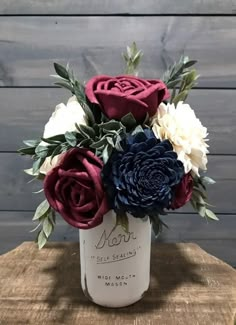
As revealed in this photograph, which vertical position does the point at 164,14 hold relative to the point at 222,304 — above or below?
above

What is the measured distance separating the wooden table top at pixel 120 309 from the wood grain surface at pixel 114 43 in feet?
1.28

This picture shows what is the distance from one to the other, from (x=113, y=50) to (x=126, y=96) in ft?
1.36

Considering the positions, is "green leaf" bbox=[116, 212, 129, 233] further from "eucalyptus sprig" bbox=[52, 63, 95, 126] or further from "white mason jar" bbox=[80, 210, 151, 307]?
"eucalyptus sprig" bbox=[52, 63, 95, 126]

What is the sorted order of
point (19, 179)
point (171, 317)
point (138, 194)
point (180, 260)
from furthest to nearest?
point (19, 179) → point (180, 260) → point (171, 317) → point (138, 194)

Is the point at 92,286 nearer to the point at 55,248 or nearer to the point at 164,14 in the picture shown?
the point at 55,248

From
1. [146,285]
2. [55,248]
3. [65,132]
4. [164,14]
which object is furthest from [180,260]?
[164,14]

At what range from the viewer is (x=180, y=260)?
909mm

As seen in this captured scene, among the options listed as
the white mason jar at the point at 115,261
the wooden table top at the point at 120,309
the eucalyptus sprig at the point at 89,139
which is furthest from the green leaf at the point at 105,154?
the wooden table top at the point at 120,309

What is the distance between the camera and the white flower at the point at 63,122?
661 millimetres

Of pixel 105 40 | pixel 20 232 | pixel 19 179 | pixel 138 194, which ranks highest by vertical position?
pixel 105 40

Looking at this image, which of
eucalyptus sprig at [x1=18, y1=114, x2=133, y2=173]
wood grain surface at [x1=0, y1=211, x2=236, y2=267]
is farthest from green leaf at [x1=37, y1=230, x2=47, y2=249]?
wood grain surface at [x1=0, y1=211, x2=236, y2=267]

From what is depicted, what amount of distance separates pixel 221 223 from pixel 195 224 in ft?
0.20

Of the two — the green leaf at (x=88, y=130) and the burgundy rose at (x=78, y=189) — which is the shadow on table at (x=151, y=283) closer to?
the burgundy rose at (x=78, y=189)

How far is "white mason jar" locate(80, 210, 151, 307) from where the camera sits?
703 mm
